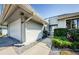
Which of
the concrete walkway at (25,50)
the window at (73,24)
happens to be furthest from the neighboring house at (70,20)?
the concrete walkway at (25,50)

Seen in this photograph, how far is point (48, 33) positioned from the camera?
48.2ft

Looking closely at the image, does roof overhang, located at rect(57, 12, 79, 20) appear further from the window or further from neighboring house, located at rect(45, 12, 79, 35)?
the window

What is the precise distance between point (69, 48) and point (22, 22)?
362 centimetres

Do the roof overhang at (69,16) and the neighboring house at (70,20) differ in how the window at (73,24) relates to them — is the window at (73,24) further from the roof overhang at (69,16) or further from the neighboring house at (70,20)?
the roof overhang at (69,16)

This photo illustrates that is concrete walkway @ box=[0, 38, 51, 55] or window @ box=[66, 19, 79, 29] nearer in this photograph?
concrete walkway @ box=[0, 38, 51, 55]

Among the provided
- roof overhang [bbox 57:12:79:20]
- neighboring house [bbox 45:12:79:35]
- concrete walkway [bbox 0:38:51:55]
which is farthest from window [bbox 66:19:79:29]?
concrete walkway [bbox 0:38:51:55]

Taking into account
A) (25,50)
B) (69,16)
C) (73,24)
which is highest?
(69,16)

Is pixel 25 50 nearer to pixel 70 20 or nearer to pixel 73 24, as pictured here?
pixel 73 24

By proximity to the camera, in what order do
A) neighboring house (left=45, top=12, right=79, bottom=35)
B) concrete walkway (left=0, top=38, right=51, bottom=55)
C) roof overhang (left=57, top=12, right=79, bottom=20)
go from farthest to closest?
neighboring house (left=45, top=12, right=79, bottom=35), roof overhang (left=57, top=12, right=79, bottom=20), concrete walkway (left=0, top=38, right=51, bottom=55)

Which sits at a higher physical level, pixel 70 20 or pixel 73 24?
pixel 70 20

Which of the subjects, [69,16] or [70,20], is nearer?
[69,16]

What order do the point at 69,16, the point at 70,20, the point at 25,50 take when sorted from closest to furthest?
the point at 25,50 → the point at 69,16 → the point at 70,20

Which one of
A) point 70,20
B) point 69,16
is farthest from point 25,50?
point 70,20
